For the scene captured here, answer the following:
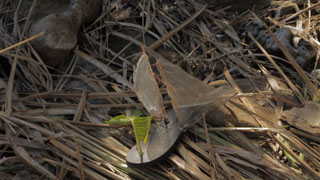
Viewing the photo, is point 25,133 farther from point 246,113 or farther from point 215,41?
point 215,41

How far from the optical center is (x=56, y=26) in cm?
181

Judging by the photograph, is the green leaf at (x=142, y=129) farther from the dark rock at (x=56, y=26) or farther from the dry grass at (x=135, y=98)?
the dark rock at (x=56, y=26)

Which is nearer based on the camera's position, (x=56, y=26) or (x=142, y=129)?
(x=142, y=129)

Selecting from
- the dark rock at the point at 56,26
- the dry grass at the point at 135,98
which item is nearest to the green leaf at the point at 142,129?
the dry grass at the point at 135,98

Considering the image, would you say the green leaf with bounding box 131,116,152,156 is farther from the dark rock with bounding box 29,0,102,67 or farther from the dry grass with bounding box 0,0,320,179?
the dark rock with bounding box 29,0,102,67

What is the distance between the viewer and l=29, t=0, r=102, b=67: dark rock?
5.81 feet

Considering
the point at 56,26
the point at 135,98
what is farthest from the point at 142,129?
the point at 56,26

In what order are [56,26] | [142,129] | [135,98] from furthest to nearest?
1. [56,26]
2. [135,98]
3. [142,129]

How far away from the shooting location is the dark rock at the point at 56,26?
1.77 metres

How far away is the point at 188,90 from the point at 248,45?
3.30 ft

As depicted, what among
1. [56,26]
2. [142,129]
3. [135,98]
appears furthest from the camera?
[56,26]

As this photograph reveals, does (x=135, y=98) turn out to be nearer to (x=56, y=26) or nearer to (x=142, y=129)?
(x=142, y=129)

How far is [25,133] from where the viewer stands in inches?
57.9

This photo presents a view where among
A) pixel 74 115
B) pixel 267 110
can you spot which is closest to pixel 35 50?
pixel 74 115
